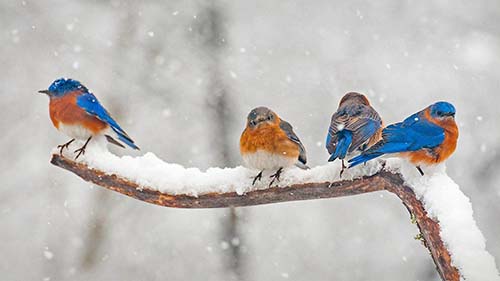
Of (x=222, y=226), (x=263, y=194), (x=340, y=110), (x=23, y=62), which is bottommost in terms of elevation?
(x=263, y=194)

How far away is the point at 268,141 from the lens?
422 centimetres

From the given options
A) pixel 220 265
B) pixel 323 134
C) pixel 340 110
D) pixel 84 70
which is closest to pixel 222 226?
pixel 220 265

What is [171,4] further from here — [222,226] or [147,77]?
[222,226]

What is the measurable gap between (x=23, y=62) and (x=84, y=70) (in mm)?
831

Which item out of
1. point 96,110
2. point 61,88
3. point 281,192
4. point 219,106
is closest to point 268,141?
point 281,192

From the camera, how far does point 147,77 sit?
927 cm

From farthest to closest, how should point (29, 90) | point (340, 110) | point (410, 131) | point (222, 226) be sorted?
point (222, 226) → point (29, 90) → point (340, 110) → point (410, 131)

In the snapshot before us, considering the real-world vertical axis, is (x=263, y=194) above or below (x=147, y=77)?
below

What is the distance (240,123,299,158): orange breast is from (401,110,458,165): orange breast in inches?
29.2

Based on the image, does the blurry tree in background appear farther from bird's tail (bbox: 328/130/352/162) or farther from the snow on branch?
bird's tail (bbox: 328/130/352/162)

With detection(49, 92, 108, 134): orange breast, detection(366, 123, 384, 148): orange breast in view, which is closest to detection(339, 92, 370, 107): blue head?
detection(366, 123, 384, 148): orange breast

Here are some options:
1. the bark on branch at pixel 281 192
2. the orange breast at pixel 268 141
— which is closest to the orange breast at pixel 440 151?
the bark on branch at pixel 281 192

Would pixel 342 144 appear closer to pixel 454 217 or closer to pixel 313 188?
pixel 313 188

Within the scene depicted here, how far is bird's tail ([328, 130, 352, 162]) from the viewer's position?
3.83 m
